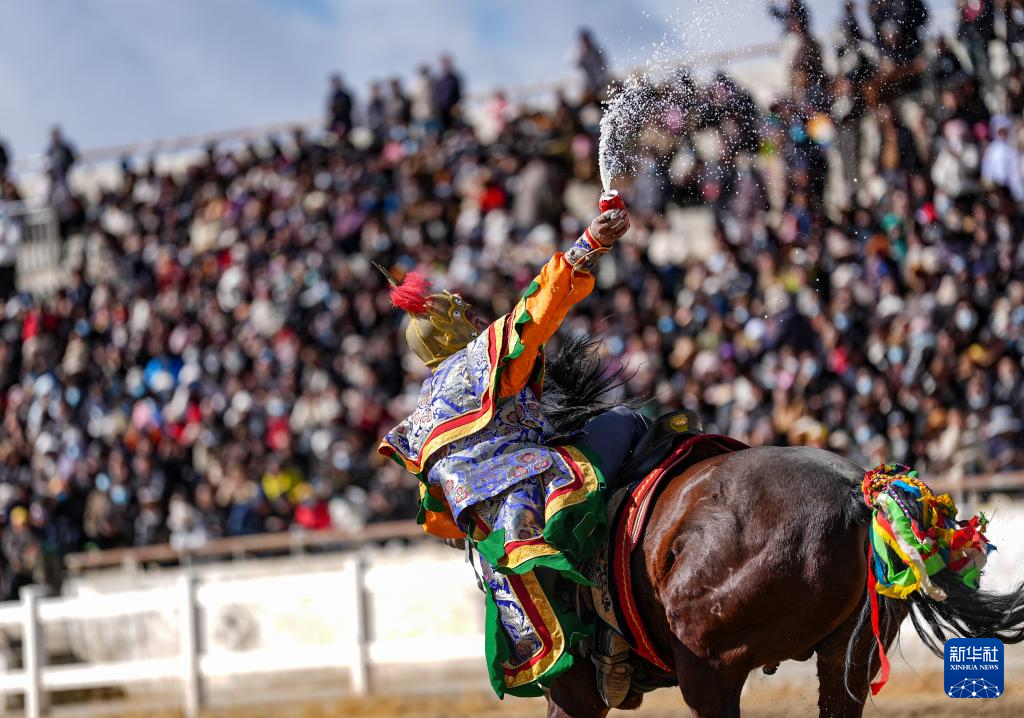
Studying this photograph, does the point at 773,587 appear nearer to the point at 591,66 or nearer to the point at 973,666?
the point at 973,666

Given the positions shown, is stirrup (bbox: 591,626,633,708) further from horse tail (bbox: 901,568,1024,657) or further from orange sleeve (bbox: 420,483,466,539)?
horse tail (bbox: 901,568,1024,657)

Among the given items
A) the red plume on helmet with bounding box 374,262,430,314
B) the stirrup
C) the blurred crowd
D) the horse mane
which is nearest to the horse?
the stirrup

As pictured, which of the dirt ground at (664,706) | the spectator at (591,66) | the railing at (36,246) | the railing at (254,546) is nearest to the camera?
the dirt ground at (664,706)

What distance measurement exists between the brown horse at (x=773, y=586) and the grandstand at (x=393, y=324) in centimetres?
100

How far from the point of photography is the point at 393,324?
48.4 ft

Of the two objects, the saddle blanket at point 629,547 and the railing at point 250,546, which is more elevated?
the saddle blanket at point 629,547

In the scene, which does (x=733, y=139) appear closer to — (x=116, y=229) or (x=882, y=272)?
(x=882, y=272)

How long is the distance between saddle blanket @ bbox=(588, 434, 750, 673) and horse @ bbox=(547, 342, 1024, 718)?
35 millimetres

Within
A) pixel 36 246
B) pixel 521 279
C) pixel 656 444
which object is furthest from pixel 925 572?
pixel 36 246

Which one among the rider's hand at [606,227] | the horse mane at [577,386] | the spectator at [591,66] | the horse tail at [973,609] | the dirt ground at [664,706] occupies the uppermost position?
the spectator at [591,66]

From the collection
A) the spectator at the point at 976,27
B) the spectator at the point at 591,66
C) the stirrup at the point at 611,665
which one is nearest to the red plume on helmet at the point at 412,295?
the stirrup at the point at 611,665

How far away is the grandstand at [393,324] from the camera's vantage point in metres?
9.15

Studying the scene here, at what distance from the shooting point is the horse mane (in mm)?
5246

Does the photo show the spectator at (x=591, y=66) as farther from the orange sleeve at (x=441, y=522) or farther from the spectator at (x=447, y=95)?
the orange sleeve at (x=441, y=522)
